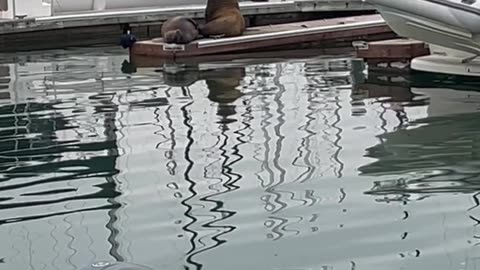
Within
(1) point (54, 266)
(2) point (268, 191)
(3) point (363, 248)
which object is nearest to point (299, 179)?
(2) point (268, 191)

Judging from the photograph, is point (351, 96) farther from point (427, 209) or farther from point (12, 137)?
point (427, 209)

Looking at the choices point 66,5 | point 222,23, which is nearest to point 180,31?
point 222,23

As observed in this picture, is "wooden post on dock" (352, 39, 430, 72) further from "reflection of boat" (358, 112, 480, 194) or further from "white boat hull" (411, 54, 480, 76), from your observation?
"reflection of boat" (358, 112, 480, 194)

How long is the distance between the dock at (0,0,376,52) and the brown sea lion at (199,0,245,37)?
7.68 ft

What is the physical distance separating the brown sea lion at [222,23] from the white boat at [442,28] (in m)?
4.67

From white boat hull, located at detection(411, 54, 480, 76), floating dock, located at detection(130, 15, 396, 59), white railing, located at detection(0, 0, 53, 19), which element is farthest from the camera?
white railing, located at detection(0, 0, 53, 19)

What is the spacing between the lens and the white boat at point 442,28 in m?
9.29

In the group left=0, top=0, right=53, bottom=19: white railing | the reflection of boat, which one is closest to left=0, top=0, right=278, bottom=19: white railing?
left=0, top=0, right=53, bottom=19: white railing

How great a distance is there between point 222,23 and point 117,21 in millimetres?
3135

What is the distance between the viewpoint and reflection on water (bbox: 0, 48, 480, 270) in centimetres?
457

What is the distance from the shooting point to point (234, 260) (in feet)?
14.4

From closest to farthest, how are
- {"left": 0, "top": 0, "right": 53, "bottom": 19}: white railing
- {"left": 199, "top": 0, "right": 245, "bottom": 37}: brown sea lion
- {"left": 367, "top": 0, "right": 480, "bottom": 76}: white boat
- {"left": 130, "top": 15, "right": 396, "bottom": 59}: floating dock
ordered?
{"left": 367, "top": 0, "right": 480, "bottom": 76}: white boat, {"left": 130, "top": 15, "right": 396, "bottom": 59}: floating dock, {"left": 199, "top": 0, "right": 245, "bottom": 37}: brown sea lion, {"left": 0, "top": 0, "right": 53, "bottom": 19}: white railing

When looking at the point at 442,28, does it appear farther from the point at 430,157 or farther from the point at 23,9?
the point at 23,9

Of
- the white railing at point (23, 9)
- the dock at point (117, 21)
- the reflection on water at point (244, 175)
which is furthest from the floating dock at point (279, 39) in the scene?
the reflection on water at point (244, 175)
